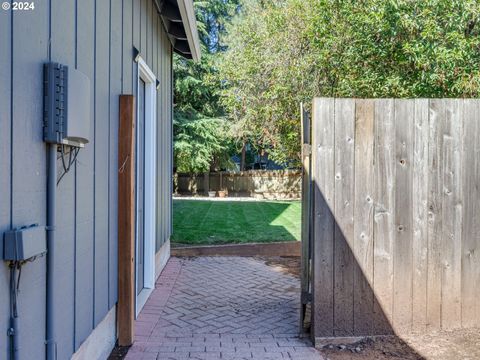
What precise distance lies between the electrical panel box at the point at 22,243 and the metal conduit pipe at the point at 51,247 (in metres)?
0.18

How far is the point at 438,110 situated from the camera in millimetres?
3406

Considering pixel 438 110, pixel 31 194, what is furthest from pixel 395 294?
pixel 31 194

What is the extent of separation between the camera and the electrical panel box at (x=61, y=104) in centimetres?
191

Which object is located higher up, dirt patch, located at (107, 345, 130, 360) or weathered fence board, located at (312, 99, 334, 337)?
weathered fence board, located at (312, 99, 334, 337)

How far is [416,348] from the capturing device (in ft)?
10.6

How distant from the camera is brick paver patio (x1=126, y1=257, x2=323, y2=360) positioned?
3.25 meters

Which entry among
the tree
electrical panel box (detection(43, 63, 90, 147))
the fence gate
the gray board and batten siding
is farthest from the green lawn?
Answer: electrical panel box (detection(43, 63, 90, 147))

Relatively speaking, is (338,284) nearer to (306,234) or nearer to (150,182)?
(306,234)

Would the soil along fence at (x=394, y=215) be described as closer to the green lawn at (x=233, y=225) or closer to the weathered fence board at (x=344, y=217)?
the weathered fence board at (x=344, y=217)

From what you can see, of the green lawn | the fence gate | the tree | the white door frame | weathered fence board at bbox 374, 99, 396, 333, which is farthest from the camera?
the green lawn

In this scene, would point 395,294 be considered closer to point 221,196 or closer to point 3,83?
point 3,83

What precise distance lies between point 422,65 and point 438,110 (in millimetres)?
2723

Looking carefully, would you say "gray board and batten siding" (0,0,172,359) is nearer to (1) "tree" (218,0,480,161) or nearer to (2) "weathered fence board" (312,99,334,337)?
(2) "weathered fence board" (312,99,334,337)

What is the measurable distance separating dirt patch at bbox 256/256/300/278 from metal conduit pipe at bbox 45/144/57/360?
406cm
